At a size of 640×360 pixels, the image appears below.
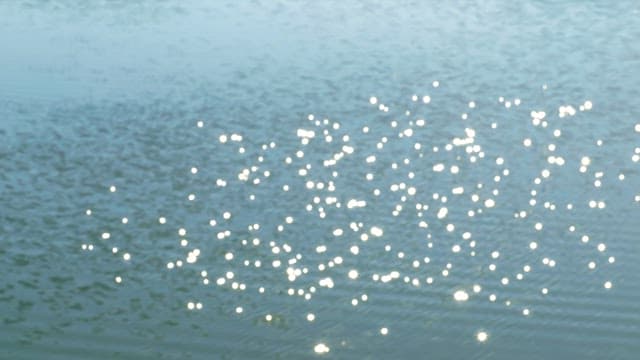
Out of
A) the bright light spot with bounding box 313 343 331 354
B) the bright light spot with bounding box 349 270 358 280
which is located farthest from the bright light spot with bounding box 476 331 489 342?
the bright light spot with bounding box 349 270 358 280

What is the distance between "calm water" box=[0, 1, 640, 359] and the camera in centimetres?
3198

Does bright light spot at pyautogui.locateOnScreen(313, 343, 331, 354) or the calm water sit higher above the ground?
the calm water

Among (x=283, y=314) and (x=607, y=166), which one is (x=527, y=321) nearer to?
(x=283, y=314)

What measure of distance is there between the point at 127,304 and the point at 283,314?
497 centimetres

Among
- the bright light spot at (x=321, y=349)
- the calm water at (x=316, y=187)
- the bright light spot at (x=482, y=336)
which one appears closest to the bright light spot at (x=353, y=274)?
the calm water at (x=316, y=187)

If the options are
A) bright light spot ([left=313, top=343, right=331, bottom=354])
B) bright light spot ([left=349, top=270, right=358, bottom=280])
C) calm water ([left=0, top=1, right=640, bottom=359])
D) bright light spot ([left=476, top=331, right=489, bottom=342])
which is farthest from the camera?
bright light spot ([left=349, top=270, right=358, bottom=280])

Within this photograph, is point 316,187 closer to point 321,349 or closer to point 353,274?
point 353,274

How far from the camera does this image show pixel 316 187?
139 feet

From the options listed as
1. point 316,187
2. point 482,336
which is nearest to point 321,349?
point 482,336

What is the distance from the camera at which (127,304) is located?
3325 centimetres

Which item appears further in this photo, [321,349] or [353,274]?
[353,274]

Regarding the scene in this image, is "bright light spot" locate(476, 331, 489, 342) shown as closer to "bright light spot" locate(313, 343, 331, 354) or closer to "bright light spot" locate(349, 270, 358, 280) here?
"bright light spot" locate(313, 343, 331, 354)

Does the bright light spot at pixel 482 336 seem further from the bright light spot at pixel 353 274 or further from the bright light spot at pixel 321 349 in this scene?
the bright light spot at pixel 353 274

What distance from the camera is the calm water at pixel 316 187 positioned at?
105ft
